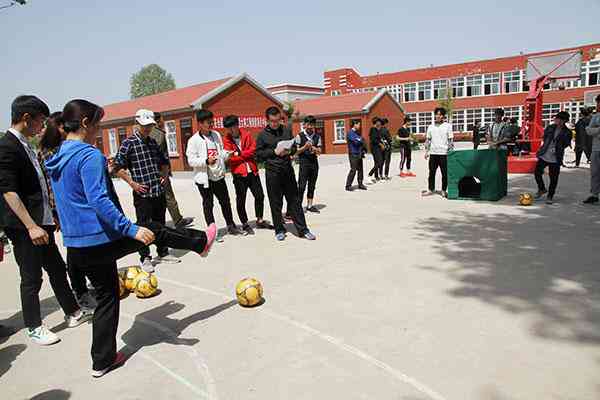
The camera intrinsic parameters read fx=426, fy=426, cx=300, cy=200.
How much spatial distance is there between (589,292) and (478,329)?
5.15 ft

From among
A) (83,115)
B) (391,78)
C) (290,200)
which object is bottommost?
(290,200)

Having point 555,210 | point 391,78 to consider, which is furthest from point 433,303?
point 391,78

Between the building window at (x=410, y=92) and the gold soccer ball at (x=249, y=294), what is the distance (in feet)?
169

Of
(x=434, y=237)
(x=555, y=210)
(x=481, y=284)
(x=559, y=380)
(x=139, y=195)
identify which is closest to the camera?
(x=559, y=380)

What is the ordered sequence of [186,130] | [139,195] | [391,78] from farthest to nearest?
1. [391,78]
2. [186,130]
3. [139,195]

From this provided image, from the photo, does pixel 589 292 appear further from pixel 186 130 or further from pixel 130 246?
pixel 186 130

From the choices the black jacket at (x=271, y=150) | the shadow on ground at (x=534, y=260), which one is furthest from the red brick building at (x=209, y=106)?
the shadow on ground at (x=534, y=260)

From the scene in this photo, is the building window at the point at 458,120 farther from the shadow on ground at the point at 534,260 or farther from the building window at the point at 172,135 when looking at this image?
the shadow on ground at the point at 534,260

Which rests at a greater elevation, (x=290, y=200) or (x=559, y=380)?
(x=290, y=200)

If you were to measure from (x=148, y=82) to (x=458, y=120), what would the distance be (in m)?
68.2

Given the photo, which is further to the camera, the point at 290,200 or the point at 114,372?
the point at 290,200

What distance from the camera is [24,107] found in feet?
12.4

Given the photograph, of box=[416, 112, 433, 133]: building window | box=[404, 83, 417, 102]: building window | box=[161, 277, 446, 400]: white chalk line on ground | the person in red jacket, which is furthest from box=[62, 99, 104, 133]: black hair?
box=[404, 83, 417, 102]: building window

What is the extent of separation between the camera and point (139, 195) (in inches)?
223
